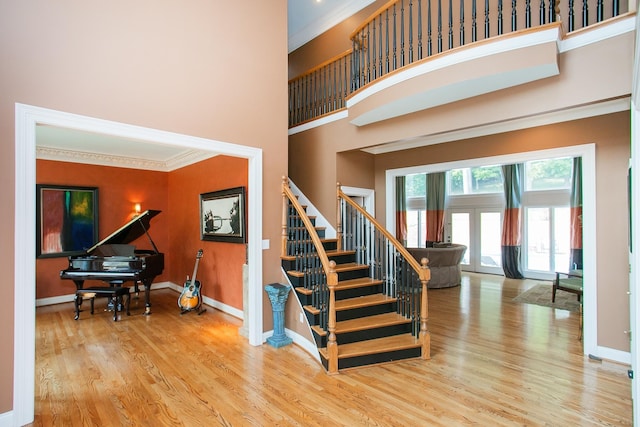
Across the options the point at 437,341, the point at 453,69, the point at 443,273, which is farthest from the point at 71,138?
the point at 443,273

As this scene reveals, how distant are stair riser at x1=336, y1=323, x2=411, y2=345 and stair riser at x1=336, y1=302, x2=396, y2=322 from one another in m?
0.27

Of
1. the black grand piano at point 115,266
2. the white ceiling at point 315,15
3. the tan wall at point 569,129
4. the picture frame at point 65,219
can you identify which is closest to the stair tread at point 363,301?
the tan wall at point 569,129

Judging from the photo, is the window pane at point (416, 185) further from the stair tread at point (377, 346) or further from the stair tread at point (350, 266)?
the stair tread at point (377, 346)

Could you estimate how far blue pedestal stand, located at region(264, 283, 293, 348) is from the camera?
13.1 feet

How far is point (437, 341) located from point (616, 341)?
1.86m

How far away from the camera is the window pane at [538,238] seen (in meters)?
8.33

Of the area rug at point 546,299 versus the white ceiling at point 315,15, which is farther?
the white ceiling at point 315,15

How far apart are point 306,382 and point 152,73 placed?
3434 mm

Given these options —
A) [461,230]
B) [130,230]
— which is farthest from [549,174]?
[130,230]

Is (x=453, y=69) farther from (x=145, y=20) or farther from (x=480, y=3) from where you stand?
(x=145, y=20)

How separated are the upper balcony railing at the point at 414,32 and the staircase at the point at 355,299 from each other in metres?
2.24

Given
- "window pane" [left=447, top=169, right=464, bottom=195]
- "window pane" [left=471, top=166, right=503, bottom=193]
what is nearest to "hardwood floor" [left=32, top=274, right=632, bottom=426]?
"window pane" [left=471, top=166, right=503, bottom=193]

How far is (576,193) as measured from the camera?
25.2ft

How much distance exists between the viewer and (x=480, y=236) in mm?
9406
